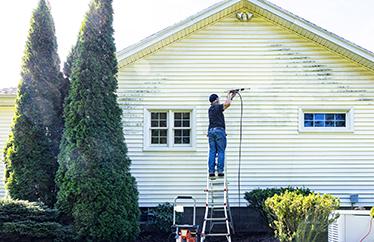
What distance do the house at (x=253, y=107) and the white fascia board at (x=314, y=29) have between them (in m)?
0.14

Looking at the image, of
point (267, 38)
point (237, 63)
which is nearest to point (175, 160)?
point (237, 63)

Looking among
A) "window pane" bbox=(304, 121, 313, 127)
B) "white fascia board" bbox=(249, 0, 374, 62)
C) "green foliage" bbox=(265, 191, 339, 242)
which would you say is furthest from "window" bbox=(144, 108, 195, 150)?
"green foliage" bbox=(265, 191, 339, 242)

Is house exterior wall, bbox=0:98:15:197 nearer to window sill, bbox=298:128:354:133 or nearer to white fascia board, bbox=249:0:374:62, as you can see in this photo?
white fascia board, bbox=249:0:374:62

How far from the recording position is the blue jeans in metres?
11.4

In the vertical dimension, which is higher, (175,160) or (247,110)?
(247,110)

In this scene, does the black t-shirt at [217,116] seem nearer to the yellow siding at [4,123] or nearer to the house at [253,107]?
the house at [253,107]

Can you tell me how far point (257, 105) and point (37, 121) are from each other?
217 inches

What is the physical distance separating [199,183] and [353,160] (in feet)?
13.4

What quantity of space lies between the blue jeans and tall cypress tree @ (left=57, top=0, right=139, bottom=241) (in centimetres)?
186

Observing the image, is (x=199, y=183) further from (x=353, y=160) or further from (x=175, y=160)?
(x=353, y=160)

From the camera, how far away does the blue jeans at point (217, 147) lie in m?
11.4

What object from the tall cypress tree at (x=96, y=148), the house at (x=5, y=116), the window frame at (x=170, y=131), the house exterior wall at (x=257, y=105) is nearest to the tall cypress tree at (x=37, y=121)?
the tall cypress tree at (x=96, y=148)

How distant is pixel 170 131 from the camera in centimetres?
1288

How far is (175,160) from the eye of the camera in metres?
12.8
